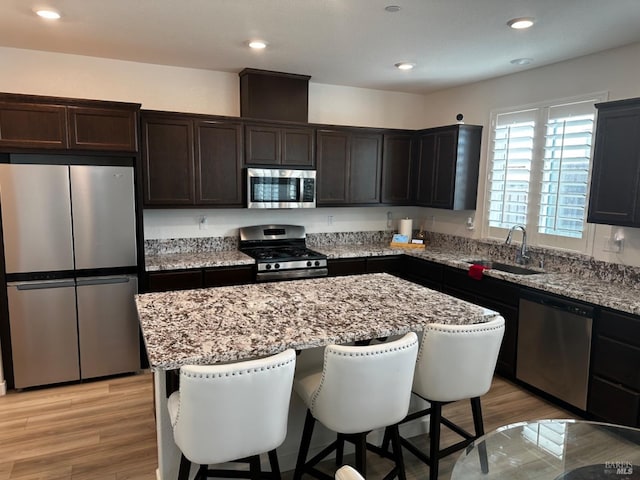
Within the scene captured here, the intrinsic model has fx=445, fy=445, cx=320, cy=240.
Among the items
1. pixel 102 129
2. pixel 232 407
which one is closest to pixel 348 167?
pixel 102 129

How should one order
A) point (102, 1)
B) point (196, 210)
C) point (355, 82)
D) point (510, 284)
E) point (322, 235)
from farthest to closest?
point (322, 235), point (355, 82), point (196, 210), point (510, 284), point (102, 1)

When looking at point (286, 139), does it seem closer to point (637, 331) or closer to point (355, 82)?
point (355, 82)

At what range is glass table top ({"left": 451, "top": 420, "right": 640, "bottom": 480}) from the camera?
1.95 metres

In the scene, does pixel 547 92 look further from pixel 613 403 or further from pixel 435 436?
pixel 435 436

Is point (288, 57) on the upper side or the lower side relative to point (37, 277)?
upper

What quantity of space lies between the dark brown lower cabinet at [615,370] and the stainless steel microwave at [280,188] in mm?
2820

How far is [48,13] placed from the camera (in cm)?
290

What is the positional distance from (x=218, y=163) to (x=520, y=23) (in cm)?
276

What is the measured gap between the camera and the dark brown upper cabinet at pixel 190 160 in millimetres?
4020

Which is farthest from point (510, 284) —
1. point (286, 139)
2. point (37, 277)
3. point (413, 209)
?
point (37, 277)

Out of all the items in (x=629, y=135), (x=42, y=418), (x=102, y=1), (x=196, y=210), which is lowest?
(x=42, y=418)

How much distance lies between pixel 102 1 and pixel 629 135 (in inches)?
139

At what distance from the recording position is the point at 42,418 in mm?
3158

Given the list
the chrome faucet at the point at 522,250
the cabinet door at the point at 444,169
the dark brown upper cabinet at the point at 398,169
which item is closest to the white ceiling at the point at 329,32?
the cabinet door at the point at 444,169
